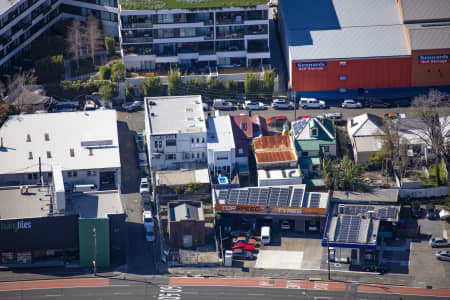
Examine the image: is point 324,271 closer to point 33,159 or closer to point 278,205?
point 278,205

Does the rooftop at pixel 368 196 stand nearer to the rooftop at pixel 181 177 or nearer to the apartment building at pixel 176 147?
the rooftop at pixel 181 177

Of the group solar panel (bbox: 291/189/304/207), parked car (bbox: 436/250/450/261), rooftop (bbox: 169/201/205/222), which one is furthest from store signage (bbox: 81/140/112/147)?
parked car (bbox: 436/250/450/261)

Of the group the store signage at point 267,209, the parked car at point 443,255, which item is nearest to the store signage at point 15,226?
the store signage at point 267,209

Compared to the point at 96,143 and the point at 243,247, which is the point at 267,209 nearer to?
the point at 243,247

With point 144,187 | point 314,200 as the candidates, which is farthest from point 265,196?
point 144,187

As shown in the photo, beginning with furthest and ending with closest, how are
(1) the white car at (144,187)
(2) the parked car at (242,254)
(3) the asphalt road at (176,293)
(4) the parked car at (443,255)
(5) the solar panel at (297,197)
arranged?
Answer: 1. (1) the white car at (144,187)
2. (5) the solar panel at (297,197)
3. (2) the parked car at (242,254)
4. (4) the parked car at (443,255)
5. (3) the asphalt road at (176,293)
